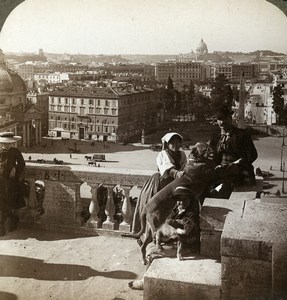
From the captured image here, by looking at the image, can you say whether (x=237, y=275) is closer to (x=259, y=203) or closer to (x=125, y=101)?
(x=259, y=203)

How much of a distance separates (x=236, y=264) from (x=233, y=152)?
1372 mm

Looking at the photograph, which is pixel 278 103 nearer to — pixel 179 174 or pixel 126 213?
pixel 126 213

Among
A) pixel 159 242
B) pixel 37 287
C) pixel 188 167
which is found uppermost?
pixel 188 167

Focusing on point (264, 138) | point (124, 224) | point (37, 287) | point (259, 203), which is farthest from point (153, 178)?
point (264, 138)

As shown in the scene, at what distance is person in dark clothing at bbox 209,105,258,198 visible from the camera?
397 centimetres

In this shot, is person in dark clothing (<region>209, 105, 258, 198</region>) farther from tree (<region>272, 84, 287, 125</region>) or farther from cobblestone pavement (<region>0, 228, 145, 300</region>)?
tree (<region>272, 84, 287, 125</region>)

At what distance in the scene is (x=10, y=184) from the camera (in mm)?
4469

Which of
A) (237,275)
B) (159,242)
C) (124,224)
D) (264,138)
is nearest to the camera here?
(237,275)

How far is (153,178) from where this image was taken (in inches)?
153

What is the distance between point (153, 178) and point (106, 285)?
979 millimetres

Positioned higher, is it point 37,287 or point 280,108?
point 280,108

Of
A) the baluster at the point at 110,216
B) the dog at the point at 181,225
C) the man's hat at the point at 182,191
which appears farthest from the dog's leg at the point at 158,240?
the baluster at the point at 110,216

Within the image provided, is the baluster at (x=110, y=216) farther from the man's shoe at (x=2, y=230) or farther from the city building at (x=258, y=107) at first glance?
the city building at (x=258, y=107)

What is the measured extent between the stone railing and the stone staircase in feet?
3.57
